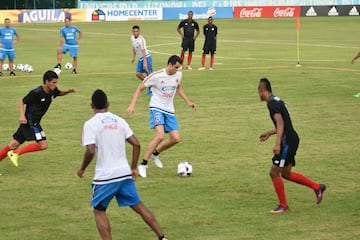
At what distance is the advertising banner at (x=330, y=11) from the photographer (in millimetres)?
83500

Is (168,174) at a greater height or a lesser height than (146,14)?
greater

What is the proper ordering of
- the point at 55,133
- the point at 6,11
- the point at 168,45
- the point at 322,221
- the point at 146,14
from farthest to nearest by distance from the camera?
the point at 146,14
the point at 6,11
the point at 168,45
the point at 55,133
the point at 322,221

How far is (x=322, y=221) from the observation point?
41.0 ft

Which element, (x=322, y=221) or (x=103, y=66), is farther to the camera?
(x=103, y=66)

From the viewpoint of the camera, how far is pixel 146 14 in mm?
83250

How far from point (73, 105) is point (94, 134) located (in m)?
15.0

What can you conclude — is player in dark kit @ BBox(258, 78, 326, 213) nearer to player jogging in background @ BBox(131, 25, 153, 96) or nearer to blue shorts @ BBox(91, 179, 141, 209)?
blue shorts @ BBox(91, 179, 141, 209)

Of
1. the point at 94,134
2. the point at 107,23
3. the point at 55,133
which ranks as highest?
the point at 94,134

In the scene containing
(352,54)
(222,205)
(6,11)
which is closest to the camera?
(222,205)

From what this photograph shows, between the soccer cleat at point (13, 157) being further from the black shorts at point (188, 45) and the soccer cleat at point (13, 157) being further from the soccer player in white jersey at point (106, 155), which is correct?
the black shorts at point (188, 45)

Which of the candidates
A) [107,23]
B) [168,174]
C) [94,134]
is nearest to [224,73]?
[168,174]

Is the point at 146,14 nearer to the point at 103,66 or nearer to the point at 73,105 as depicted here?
the point at 103,66

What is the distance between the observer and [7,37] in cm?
3416

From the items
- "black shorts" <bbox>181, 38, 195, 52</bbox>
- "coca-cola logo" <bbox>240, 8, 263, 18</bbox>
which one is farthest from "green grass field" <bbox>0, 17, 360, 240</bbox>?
"coca-cola logo" <bbox>240, 8, 263, 18</bbox>
